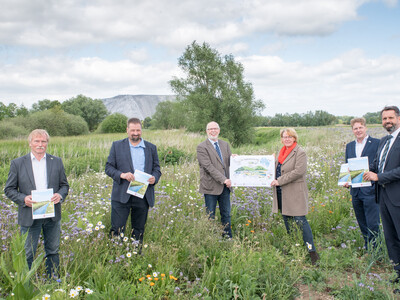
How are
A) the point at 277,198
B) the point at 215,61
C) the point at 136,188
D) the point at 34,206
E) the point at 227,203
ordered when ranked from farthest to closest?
the point at 215,61, the point at 227,203, the point at 277,198, the point at 136,188, the point at 34,206

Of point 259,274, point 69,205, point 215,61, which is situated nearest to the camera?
point 259,274

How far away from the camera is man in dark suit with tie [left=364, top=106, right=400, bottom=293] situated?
411cm

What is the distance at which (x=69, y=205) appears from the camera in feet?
20.1

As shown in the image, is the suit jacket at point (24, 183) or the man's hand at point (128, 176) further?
the man's hand at point (128, 176)

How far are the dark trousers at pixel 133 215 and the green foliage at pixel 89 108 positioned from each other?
63895 millimetres

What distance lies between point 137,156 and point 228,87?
31.4m

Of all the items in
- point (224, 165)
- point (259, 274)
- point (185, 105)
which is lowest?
point (259, 274)

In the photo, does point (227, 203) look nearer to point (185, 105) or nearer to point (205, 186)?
point (205, 186)

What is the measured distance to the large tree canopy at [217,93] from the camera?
33.9m

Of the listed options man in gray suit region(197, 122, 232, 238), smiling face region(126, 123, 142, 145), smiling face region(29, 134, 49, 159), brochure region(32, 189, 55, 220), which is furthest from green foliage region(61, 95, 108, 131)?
brochure region(32, 189, 55, 220)

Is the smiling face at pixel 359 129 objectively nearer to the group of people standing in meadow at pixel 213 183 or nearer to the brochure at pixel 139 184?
the group of people standing in meadow at pixel 213 183

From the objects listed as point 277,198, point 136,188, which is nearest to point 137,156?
point 136,188

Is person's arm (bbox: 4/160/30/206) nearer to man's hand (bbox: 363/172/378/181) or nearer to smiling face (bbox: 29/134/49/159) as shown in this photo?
smiling face (bbox: 29/134/49/159)

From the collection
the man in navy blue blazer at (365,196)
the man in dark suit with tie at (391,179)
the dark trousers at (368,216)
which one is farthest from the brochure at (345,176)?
the man in dark suit with tie at (391,179)
